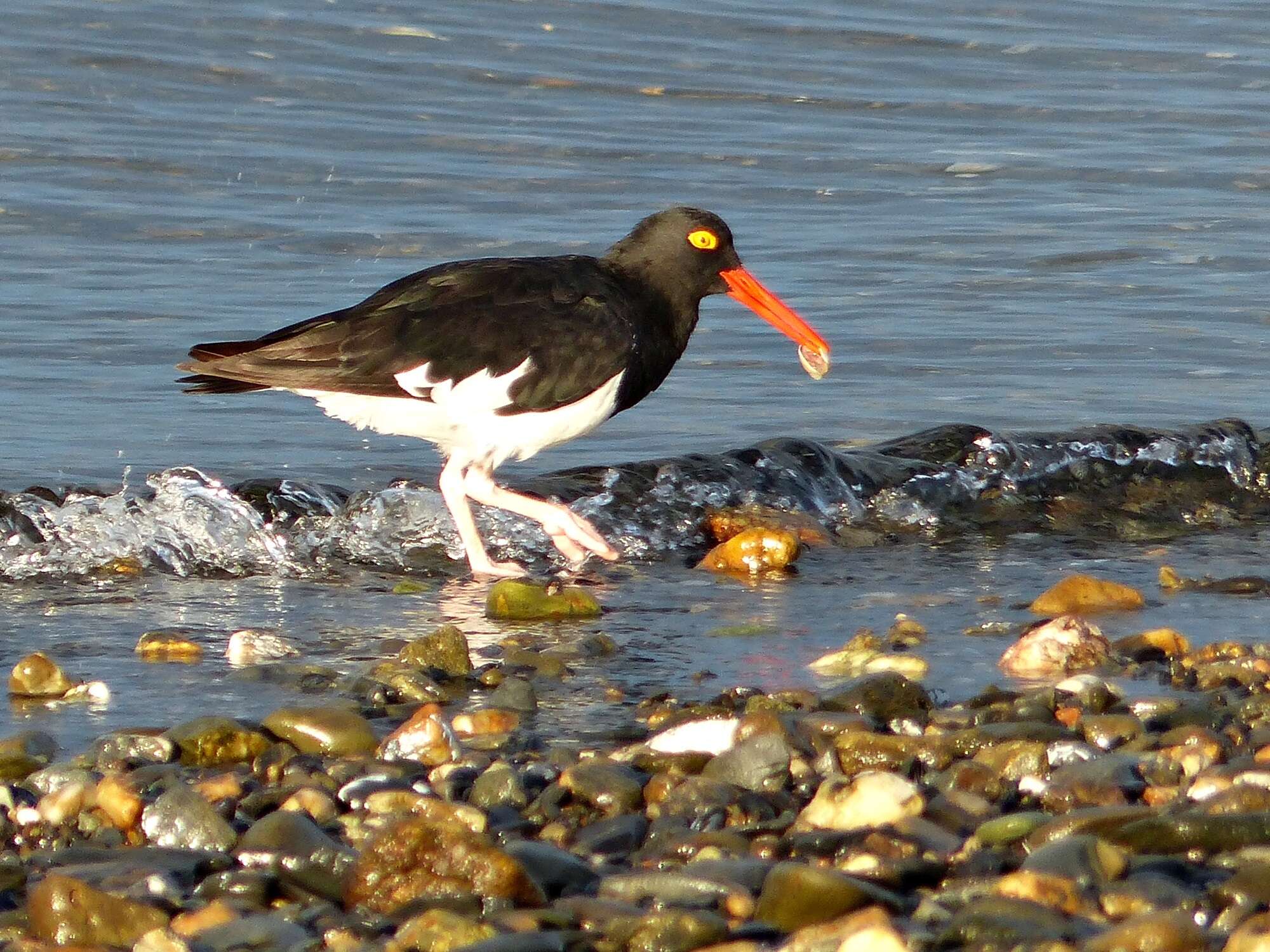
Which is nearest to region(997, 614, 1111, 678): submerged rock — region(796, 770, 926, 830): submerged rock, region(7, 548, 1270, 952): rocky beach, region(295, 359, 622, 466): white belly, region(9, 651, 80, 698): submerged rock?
region(7, 548, 1270, 952): rocky beach

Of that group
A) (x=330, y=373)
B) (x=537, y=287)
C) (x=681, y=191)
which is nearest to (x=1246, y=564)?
(x=537, y=287)

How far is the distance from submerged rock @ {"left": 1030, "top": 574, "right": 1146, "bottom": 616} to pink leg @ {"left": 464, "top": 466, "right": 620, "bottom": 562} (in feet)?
4.60

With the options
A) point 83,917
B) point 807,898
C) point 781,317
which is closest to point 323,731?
point 83,917

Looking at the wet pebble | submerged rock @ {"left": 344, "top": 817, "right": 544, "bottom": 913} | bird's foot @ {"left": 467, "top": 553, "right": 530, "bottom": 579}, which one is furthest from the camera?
bird's foot @ {"left": 467, "top": 553, "right": 530, "bottom": 579}

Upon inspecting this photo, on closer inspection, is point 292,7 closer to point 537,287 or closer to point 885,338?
point 885,338

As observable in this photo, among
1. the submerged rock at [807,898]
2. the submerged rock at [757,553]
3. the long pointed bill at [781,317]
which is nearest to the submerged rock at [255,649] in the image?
the submerged rock at [757,553]

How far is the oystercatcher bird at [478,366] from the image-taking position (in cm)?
572

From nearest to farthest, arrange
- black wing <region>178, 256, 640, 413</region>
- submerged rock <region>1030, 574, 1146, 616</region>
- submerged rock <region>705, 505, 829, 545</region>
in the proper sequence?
submerged rock <region>1030, 574, 1146, 616</region> < black wing <region>178, 256, 640, 413</region> < submerged rock <region>705, 505, 829, 545</region>

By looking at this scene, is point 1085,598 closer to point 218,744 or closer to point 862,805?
point 862,805

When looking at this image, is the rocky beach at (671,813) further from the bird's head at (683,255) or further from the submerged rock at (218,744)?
the bird's head at (683,255)

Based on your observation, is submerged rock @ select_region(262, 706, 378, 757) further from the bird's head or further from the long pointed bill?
the long pointed bill

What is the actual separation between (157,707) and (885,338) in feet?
17.4

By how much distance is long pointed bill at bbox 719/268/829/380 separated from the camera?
656cm

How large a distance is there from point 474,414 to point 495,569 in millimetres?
471
